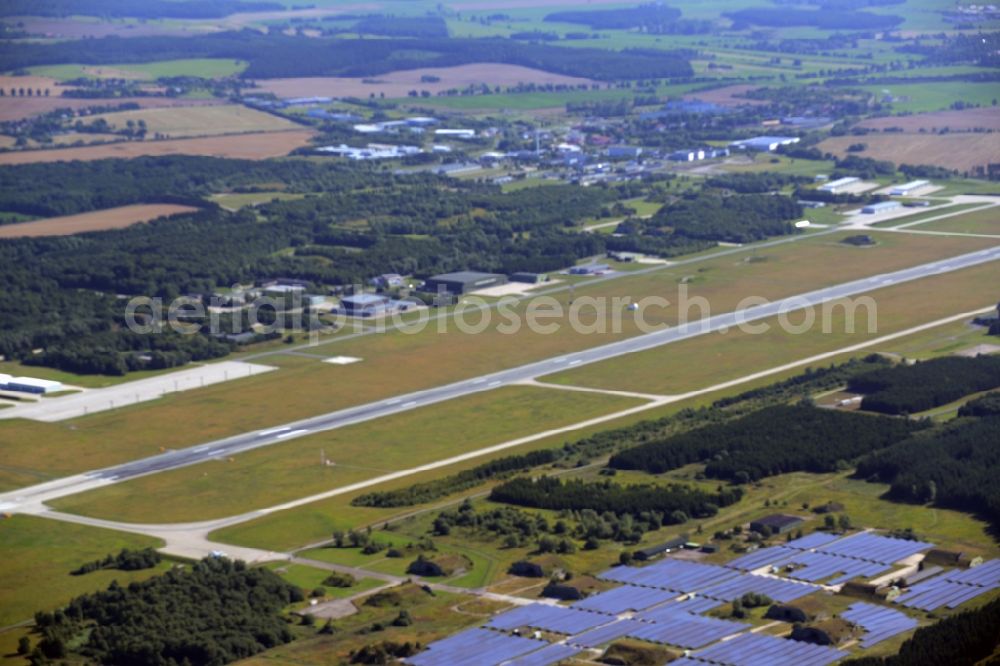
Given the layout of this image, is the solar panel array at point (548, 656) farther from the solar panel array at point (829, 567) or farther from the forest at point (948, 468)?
the forest at point (948, 468)

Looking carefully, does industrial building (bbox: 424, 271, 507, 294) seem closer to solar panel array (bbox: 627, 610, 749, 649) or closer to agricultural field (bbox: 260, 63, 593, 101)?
solar panel array (bbox: 627, 610, 749, 649)

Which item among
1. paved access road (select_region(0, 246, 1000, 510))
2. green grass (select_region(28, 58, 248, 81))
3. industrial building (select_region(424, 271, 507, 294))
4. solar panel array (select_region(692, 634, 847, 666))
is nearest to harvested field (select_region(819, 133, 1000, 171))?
paved access road (select_region(0, 246, 1000, 510))

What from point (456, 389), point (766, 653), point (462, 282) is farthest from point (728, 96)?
point (766, 653)

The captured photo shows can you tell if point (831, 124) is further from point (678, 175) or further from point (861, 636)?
point (861, 636)

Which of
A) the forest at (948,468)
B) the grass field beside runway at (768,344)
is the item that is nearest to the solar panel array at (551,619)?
the forest at (948,468)

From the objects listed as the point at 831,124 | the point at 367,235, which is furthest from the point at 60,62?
the point at 367,235
